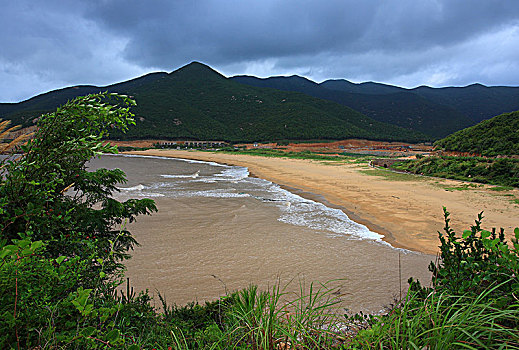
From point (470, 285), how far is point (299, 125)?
81.3m

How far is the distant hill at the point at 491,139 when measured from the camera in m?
23.2

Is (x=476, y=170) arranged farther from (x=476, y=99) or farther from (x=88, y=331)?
(x=476, y=99)

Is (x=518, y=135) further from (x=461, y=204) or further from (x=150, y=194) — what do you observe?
(x=150, y=194)

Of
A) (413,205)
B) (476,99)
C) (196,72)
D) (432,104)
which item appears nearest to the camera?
(413,205)

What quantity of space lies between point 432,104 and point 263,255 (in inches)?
5377

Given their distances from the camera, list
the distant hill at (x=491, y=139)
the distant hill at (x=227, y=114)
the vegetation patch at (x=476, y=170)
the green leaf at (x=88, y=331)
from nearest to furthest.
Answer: the green leaf at (x=88, y=331) → the vegetation patch at (x=476, y=170) → the distant hill at (x=491, y=139) → the distant hill at (x=227, y=114)

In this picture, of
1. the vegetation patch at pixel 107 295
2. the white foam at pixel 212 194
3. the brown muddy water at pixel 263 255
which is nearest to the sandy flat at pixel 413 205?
the brown muddy water at pixel 263 255

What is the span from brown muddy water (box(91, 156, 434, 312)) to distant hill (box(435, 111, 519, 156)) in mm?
19655

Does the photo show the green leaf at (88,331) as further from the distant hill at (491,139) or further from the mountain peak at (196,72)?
the mountain peak at (196,72)

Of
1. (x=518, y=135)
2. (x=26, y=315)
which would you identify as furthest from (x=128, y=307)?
(x=518, y=135)

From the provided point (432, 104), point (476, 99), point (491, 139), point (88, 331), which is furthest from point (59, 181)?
point (476, 99)

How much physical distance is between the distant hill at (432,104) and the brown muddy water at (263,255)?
103m

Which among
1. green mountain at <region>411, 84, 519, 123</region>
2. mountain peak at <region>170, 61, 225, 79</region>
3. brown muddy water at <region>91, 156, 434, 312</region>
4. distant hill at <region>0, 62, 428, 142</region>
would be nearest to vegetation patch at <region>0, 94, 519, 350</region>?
brown muddy water at <region>91, 156, 434, 312</region>

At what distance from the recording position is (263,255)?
7.25 m
